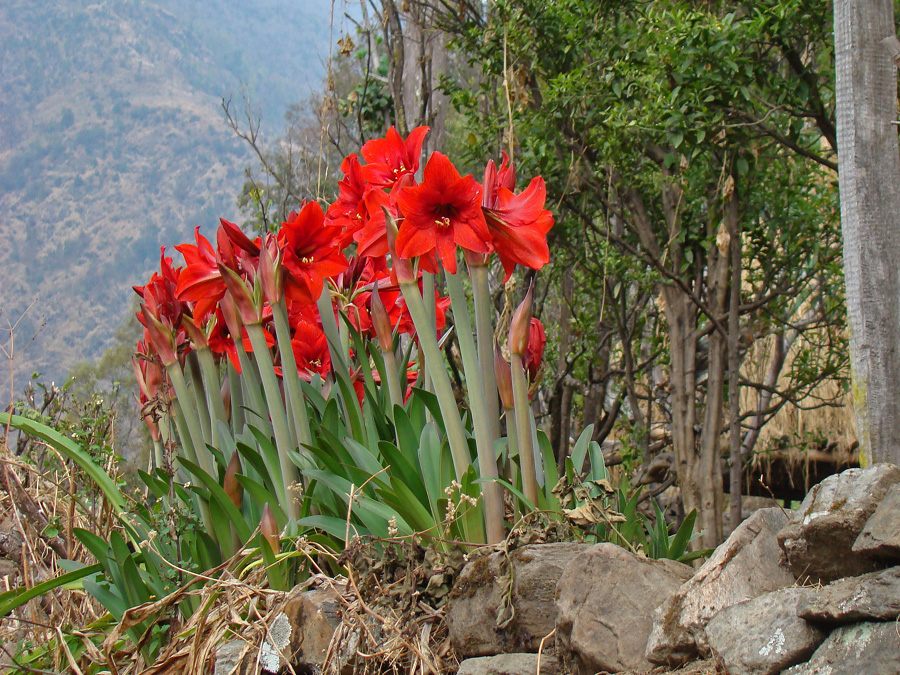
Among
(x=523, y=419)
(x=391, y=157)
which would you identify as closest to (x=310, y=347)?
(x=391, y=157)

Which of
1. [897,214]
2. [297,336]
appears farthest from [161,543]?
[897,214]

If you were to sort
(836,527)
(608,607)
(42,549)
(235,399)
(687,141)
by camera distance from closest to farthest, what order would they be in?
(836,527)
(608,607)
(235,399)
(42,549)
(687,141)

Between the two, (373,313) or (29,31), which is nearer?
(373,313)

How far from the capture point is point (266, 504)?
5.57 ft

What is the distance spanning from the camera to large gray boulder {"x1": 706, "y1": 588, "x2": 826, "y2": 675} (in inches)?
35.9

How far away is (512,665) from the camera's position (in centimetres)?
123

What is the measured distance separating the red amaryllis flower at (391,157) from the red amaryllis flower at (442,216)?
0.43 meters

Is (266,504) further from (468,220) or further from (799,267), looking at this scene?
A: (799,267)

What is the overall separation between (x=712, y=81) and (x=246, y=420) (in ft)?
7.68

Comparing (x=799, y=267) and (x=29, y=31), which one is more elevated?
(x=29, y=31)

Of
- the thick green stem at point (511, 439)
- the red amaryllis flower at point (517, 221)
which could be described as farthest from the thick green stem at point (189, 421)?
the red amaryllis flower at point (517, 221)

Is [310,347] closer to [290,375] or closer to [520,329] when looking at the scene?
[290,375]

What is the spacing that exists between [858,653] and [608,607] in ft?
1.38

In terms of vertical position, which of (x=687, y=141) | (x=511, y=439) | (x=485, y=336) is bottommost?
(x=511, y=439)
